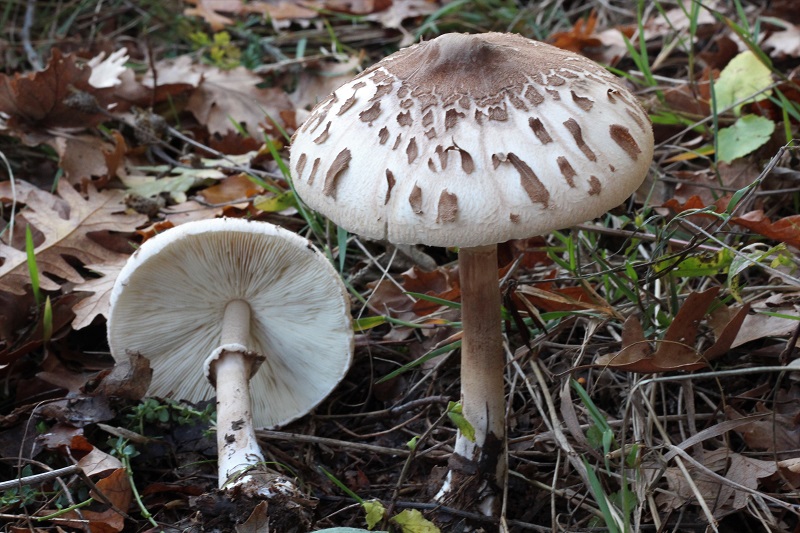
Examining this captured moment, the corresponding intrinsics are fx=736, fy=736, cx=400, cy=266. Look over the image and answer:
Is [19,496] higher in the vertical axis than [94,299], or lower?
lower

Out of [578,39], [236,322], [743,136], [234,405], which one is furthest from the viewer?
[578,39]

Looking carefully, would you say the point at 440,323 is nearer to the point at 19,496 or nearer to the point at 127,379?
the point at 127,379

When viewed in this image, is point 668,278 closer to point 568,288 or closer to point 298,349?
point 568,288

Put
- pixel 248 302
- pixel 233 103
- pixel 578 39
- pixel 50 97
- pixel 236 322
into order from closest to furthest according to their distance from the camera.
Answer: pixel 236 322 < pixel 248 302 < pixel 50 97 < pixel 233 103 < pixel 578 39

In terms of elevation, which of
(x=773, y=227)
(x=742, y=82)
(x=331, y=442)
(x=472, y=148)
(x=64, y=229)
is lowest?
(x=331, y=442)

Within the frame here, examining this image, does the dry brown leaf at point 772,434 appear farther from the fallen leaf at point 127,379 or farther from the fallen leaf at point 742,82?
the fallen leaf at point 127,379

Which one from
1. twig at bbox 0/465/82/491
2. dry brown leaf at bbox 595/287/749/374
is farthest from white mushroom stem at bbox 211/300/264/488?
dry brown leaf at bbox 595/287/749/374

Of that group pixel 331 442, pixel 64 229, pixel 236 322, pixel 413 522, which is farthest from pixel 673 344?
pixel 64 229

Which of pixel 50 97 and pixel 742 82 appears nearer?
pixel 742 82
